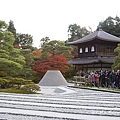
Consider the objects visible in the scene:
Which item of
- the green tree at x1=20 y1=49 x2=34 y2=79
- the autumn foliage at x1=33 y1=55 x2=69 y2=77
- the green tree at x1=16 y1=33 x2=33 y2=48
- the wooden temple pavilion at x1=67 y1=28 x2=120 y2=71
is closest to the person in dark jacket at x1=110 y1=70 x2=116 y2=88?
the autumn foliage at x1=33 y1=55 x2=69 y2=77

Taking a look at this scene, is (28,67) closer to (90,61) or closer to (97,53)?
(90,61)

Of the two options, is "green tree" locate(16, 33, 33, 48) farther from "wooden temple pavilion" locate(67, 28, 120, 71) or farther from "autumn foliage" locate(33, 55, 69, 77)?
"autumn foliage" locate(33, 55, 69, 77)

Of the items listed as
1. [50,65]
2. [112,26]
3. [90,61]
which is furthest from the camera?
[112,26]

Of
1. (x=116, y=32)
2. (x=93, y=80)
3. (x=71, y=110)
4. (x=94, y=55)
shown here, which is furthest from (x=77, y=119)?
(x=116, y=32)

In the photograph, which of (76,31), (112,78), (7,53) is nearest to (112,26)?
(76,31)

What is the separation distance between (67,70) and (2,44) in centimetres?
1245

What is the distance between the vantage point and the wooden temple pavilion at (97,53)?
31.8 m

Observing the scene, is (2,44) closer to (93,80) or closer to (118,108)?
(93,80)

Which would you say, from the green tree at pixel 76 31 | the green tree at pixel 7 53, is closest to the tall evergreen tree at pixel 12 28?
the green tree at pixel 76 31

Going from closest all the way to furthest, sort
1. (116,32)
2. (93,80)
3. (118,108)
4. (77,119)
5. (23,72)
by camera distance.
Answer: (77,119) → (118,108) → (93,80) → (23,72) → (116,32)

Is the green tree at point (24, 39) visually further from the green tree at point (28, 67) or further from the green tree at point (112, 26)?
the green tree at point (28, 67)

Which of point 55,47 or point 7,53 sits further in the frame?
point 55,47

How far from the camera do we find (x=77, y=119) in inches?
280

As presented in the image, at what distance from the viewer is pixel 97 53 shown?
32625 mm
